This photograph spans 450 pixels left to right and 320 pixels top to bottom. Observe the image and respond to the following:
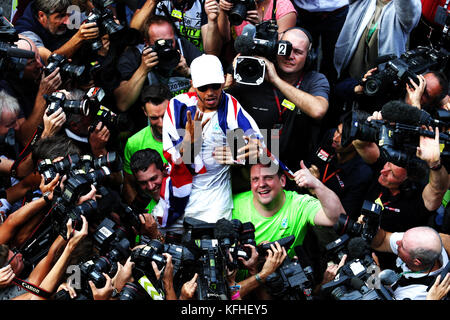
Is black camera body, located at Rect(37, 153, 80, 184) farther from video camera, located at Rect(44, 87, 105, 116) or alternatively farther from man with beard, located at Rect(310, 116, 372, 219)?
man with beard, located at Rect(310, 116, 372, 219)

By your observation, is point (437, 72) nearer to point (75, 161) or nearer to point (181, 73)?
point (181, 73)

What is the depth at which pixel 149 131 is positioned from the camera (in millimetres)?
6543

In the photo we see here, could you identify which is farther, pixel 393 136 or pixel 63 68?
pixel 63 68

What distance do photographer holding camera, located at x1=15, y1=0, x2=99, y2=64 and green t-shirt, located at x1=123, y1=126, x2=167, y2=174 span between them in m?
0.95

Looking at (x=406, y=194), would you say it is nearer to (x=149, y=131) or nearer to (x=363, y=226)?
(x=363, y=226)

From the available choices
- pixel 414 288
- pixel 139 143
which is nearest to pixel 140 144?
pixel 139 143

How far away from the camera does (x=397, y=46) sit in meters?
6.91

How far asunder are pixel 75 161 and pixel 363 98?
2728mm

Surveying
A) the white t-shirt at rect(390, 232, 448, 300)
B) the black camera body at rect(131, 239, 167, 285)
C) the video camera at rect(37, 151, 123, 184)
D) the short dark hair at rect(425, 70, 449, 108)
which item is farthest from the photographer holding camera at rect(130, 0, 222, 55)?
the white t-shirt at rect(390, 232, 448, 300)

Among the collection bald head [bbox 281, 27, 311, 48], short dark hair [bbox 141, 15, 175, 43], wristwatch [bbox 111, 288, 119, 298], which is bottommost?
wristwatch [bbox 111, 288, 119, 298]

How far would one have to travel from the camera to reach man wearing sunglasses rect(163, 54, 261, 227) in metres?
5.63

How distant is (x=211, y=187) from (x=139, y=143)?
1030 mm

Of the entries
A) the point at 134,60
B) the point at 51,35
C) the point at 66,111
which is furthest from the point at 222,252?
the point at 51,35
